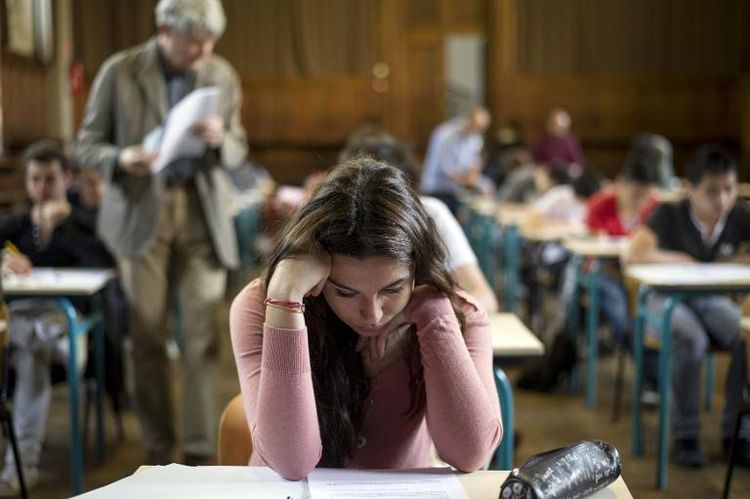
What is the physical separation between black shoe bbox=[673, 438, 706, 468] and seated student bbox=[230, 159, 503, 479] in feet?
7.17

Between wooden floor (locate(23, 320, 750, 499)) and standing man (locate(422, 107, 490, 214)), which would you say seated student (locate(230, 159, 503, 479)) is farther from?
standing man (locate(422, 107, 490, 214))

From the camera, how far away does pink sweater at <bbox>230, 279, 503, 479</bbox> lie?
1556 mm

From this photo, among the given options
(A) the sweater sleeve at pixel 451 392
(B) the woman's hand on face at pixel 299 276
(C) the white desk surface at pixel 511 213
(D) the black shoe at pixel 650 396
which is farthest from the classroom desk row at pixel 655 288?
(B) the woman's hand on face at pixel 299 276

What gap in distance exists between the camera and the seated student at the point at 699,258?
3.72 meters

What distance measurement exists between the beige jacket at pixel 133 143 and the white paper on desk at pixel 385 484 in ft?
6.94

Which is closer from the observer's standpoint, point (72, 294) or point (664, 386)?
point (72, 294)

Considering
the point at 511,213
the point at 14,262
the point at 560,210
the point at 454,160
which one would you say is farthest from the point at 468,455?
the point at 454,160

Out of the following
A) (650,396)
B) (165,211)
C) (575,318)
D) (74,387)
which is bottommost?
(650,396)

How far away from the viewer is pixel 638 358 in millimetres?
3795

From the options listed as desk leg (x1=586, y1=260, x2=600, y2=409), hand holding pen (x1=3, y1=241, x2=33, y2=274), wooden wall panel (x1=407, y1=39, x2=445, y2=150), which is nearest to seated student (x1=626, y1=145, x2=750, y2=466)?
desk leg (x1=586, y1=260, x2=600, y2=409)

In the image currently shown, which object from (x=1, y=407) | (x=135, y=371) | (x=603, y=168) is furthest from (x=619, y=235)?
(x=603, y=168)

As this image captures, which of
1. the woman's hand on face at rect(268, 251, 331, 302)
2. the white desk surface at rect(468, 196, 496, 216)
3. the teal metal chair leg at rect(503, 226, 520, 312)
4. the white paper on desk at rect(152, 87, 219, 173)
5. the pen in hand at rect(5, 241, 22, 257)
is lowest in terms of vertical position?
the teal metal chair leg at rect(503, 226, 520, 312)

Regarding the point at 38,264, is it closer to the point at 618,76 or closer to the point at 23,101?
the point at 23,101

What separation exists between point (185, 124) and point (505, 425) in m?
1.49
